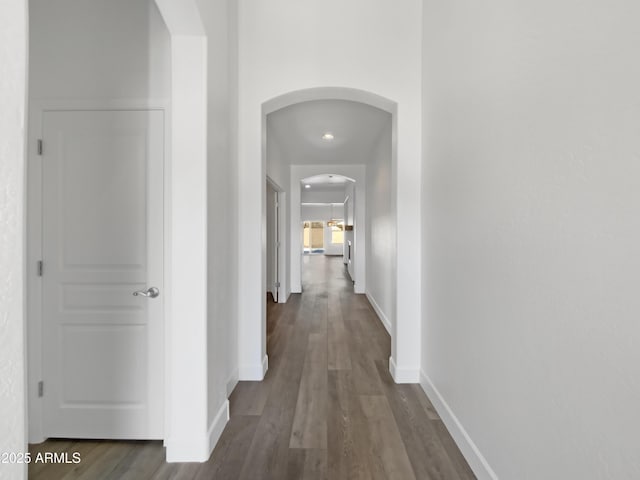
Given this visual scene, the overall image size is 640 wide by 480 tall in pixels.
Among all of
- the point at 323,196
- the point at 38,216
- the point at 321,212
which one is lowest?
the point at 38,216

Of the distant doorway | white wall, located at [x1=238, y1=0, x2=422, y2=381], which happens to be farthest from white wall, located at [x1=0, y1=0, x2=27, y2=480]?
the distant doorway

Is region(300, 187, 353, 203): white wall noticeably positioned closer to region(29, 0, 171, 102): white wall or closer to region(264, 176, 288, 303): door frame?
region(264, 176, 288, 303): door frame

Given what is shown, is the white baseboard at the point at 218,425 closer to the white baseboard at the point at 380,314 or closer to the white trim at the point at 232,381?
the white trim at the point at 232,381

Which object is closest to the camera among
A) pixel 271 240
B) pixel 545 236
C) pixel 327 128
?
pixel 545 236

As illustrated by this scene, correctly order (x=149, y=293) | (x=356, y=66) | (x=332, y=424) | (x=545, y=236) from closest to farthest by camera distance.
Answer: (x=545, y=236) < (x=149, y=293) < (x=332, y=424) < (x=356, y=66)

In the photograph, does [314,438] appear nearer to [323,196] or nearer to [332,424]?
[332,424]

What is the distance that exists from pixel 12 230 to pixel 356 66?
103 inches

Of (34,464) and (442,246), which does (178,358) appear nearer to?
(34,464)

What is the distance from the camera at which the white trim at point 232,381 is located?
2416 millimetres

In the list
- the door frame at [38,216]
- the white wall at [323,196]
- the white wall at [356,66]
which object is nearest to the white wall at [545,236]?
the white wall at [356,66]

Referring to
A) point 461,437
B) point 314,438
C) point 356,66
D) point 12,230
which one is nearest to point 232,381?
point 314,438

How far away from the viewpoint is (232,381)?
8.25ft

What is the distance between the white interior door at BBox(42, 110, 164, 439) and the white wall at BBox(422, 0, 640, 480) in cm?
184

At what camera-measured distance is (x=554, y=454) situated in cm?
109
